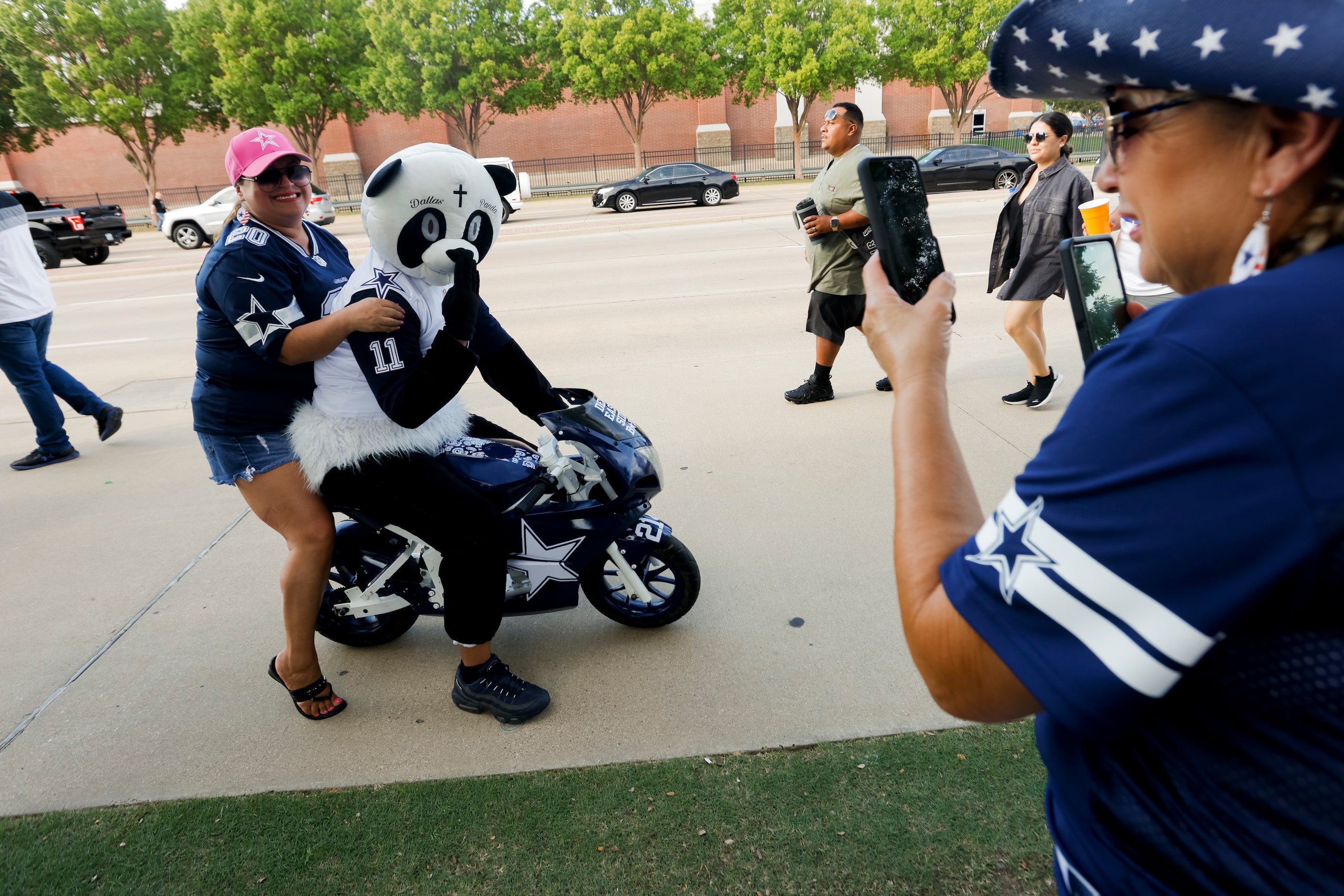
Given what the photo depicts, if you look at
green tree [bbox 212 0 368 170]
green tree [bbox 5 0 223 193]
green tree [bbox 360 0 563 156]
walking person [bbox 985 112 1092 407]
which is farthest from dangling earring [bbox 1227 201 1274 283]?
green tree [bbox 5 0 223 193]

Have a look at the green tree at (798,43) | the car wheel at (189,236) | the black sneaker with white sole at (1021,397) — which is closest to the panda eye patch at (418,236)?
the black sneaker with white sole at (1021,397)

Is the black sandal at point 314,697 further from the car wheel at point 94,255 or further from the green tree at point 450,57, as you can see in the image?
the green tree at point 450,57

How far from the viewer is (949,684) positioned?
0.89 m

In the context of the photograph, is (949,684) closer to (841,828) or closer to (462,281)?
(841,828)

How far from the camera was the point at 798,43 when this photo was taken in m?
33.0

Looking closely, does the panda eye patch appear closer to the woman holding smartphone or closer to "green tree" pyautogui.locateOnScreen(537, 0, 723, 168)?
the woman holding smartphone

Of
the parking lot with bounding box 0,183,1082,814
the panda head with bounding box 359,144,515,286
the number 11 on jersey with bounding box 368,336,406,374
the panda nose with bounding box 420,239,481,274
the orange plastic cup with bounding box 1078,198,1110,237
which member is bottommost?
the parking lot with bounding box 0,183,1082,814

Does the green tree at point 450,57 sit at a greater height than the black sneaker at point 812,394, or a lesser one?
greater

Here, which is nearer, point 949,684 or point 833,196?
point 949,684

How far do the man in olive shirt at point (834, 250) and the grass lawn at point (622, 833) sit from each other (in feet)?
11.7

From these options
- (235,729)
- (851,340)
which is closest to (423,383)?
(235,729)

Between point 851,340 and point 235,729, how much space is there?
601 cm

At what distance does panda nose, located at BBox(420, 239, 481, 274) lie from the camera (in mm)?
2387

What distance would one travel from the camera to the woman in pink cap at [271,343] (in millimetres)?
2479
